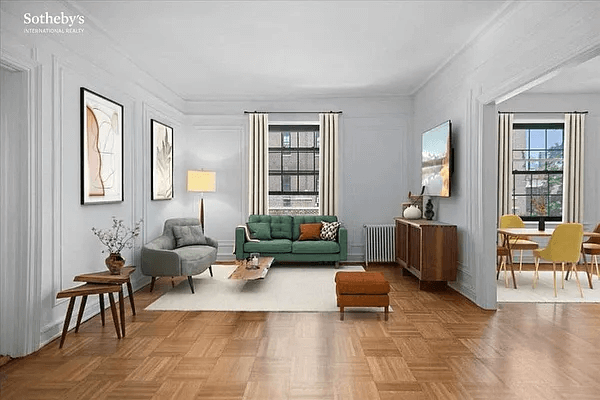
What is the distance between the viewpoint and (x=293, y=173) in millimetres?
9789

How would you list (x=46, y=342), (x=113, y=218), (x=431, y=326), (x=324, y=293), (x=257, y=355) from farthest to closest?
(x=324, y=293) < (x=113, y=218) < (x=431, y=326) < (x=46, y=342) < (x=257, y=355)

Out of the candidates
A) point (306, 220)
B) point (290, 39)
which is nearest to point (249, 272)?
point (306, 220)

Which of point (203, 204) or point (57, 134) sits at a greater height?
point (57, 134)

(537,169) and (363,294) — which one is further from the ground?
(537,169)

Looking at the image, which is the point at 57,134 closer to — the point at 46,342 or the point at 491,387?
the point at 46,342

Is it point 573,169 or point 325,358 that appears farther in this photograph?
point 573,169

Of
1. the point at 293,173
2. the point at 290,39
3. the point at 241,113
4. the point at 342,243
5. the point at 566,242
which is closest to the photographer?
the point at 290,39

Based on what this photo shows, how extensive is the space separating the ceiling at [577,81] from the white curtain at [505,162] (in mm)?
737

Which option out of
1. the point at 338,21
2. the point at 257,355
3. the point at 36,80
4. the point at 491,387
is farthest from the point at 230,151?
the point at 491,387

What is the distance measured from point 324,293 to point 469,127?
2812 mm

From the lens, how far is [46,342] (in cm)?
432

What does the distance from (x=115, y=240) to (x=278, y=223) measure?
12.8ft

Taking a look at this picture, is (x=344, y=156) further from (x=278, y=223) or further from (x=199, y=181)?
(x=199, y=181)

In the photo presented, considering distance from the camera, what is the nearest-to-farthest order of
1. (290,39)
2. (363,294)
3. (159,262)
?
1. (363,294)
2. (290,39)
3. (159,262)
